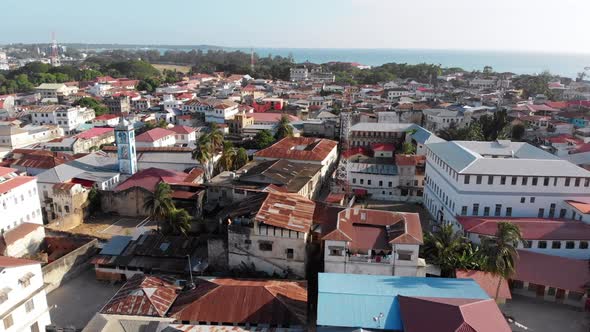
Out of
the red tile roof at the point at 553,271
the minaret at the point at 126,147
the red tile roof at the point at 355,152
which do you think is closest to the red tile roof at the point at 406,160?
the red tile roof at the point at 355,152

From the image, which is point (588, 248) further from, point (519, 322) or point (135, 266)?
point (135, 266)

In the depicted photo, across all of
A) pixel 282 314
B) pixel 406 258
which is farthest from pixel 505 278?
pixel 282 314

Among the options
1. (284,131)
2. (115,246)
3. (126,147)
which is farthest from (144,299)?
(284,131)

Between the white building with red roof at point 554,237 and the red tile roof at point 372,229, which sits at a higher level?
the red tile roof at point 372,229

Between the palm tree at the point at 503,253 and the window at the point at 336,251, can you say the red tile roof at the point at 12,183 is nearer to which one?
the window at the point at 336,251

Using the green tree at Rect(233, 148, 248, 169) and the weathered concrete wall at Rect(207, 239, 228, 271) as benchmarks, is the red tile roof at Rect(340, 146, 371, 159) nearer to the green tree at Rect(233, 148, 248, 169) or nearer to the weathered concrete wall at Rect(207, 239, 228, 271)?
the green tree at Rect(233, 148, 248, 169)

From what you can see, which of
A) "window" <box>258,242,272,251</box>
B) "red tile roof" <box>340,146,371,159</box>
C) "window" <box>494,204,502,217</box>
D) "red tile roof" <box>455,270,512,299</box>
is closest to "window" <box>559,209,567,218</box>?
"window" <box>494,204,502,217</box>

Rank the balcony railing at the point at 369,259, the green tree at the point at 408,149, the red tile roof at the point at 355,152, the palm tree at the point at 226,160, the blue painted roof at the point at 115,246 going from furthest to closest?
the red tile roof at the point at 355,152 → the green tree at the point at 408,149 → the palm tree at the point at 226,160 → the blue painted roof at the point at 115,246 → the balcony railing at the point at 369,259
